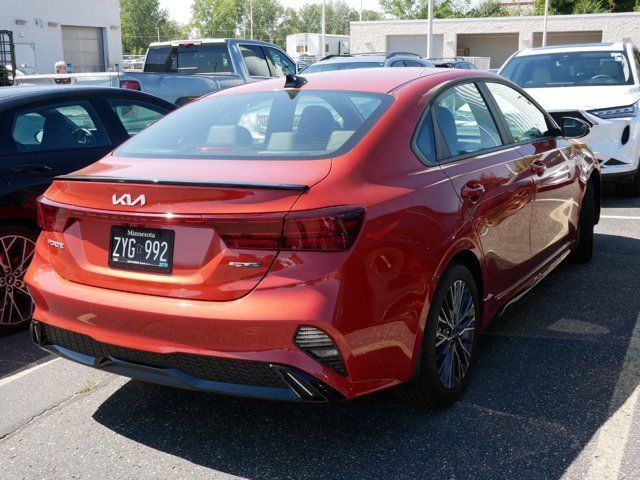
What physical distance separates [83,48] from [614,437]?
143 feet

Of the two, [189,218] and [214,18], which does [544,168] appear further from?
[214,18]

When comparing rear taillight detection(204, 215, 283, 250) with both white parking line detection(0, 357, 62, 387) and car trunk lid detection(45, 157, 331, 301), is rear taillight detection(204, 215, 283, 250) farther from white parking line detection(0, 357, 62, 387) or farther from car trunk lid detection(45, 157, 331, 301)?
white parking line detection(0, 357, 62, 387)

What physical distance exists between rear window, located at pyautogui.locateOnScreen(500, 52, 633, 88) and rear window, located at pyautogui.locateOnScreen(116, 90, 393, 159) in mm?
6676

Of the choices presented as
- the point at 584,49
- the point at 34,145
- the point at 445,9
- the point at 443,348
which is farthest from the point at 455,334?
the point at 445,9

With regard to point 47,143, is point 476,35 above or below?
above

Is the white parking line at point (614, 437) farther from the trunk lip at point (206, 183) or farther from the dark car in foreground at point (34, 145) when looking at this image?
the dark car in foreground at point (34, 145)

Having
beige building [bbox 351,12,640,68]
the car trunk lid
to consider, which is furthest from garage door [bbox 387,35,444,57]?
the car trunk lid

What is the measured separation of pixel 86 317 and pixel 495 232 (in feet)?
6.90

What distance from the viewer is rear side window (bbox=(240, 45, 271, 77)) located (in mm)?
12570

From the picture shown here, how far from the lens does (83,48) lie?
43.0m

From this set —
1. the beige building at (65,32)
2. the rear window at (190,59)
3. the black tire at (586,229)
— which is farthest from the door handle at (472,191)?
the beige building at (65,32)

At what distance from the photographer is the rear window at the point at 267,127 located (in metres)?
3.48

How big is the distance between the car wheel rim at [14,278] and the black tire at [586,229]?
13.2ft

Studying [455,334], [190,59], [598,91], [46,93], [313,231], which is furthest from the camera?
[190,59]
